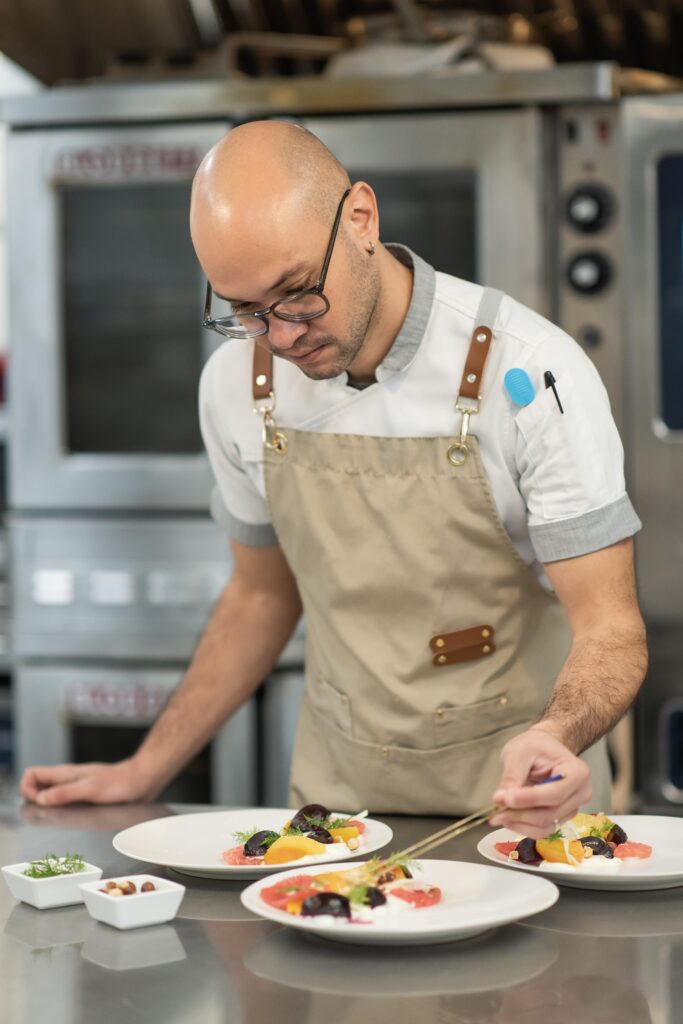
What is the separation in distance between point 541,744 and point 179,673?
158 centimetres

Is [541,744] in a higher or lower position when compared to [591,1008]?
higher

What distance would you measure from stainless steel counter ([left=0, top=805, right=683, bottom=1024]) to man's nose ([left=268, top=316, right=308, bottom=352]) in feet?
1.80

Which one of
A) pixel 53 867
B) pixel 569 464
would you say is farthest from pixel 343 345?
pixel 53 867

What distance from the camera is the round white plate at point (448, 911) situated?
107 cm

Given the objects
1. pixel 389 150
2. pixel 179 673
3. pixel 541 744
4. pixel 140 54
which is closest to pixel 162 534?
pixel 179 673

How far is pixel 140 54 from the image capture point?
115 inches

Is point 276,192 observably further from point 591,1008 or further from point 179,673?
point 179,673

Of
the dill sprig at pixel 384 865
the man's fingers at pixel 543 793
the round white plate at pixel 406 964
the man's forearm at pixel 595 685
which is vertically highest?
the man's forearm at pixel 595 685

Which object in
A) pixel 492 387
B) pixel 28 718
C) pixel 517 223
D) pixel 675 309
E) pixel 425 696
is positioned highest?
pixel 517 223

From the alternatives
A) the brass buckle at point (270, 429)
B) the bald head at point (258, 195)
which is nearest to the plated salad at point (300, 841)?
the brass buckle at point (270, 429)

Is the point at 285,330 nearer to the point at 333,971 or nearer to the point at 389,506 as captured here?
the point at 389,506

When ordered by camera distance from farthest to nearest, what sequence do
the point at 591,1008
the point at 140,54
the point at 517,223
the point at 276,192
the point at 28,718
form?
the point at 140,54 → the point at 28,718 → the point at 517,223 → the point at 276,192 → the point at 591,1008

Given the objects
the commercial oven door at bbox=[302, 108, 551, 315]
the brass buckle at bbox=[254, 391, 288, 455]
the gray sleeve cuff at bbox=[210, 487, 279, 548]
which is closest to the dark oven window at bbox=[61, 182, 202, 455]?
the commercial oven door at bbox=[302, 108, 551, 315]

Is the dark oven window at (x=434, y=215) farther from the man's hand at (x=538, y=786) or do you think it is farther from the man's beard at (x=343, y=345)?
the man's hand at (x=538, y=786)
